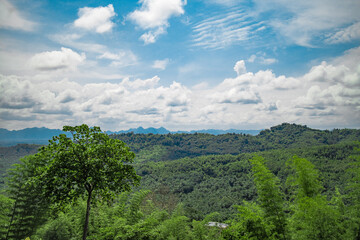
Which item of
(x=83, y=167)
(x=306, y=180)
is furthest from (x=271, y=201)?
(x=83, y=167)

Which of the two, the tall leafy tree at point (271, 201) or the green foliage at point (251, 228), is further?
the tall leafy tree at point (271, 201)

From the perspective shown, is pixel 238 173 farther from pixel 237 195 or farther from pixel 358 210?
pixel 358 210

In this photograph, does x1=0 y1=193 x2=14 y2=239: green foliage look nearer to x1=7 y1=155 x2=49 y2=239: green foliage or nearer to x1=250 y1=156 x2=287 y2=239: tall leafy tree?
x1=7 y1=155 x2=49 y2=239: green foliage

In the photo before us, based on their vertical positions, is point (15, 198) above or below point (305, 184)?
below

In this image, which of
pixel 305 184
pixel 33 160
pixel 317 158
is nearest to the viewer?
pixel 305 184

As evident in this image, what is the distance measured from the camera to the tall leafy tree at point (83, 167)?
6.50 meters

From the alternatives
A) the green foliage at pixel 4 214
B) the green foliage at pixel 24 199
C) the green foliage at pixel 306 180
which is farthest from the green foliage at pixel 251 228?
the green foliage at pixel 4 214

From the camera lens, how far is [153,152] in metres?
189

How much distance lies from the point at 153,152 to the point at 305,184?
604 feet

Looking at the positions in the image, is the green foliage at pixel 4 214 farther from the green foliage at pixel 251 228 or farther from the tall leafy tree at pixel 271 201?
the tall leafy tree at pixel 271 201

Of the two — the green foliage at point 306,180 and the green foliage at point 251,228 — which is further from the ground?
the green foliage at point 306,180

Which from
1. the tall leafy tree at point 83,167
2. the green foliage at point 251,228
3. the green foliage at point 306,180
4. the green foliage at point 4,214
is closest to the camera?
the tall leafy tree at point 83,167

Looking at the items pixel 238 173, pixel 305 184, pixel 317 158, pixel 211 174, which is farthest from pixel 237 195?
pixel 305 184

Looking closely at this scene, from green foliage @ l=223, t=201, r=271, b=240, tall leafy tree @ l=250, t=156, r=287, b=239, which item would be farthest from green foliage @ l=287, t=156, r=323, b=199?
green foliage @ l=223, t=201, r=271, b=240
